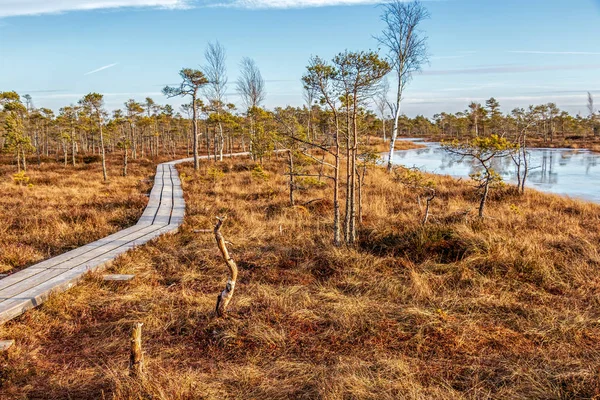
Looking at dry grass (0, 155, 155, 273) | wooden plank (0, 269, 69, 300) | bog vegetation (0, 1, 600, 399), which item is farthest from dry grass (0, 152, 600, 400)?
dry grass (0, 155, 155, 273)

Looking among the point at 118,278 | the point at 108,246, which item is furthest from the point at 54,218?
the point at 118,278

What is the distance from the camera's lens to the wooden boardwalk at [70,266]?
453 centimetres

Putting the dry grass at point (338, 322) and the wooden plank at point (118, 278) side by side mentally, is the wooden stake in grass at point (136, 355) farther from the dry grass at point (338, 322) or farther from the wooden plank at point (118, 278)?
the wooden plank at point (118, 278)

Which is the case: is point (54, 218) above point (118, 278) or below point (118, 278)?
above

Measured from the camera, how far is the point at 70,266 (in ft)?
19.1

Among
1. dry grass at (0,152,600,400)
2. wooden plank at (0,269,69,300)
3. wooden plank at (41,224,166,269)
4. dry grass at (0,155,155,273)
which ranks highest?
dry grass at (0,155,155,273)

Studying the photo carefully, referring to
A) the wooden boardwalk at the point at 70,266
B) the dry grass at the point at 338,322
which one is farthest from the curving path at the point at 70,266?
the dry grass at the point at 338,322

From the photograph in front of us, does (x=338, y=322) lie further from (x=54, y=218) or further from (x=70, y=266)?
(x=54, y=218)

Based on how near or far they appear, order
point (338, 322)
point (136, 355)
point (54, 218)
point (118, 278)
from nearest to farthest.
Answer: point (136, 355)
point (338, 322)
point (118, 278)
point (54, 218)

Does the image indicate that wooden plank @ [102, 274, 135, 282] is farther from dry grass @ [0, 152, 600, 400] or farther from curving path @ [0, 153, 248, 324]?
curving path @ [0, 153, 248, 324]

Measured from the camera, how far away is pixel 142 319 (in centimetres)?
427

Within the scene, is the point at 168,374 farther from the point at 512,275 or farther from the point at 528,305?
the point at 512,275

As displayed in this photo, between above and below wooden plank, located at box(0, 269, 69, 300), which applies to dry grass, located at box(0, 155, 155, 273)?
above

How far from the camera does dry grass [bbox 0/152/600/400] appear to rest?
3.02 meters
